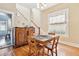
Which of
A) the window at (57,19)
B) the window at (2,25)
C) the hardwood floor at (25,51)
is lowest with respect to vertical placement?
the hardwood floor at (25,51)

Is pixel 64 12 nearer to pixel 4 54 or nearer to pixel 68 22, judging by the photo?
pixel 68 22

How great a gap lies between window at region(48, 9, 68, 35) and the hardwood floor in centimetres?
29

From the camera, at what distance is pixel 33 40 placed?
197 centimetres

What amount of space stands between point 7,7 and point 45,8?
0.73 meters

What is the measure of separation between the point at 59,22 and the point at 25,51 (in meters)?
0.87

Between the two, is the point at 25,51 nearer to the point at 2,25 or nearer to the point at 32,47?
the point at 32,47

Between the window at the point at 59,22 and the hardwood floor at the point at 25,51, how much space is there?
0.29m

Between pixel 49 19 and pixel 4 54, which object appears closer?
pixel 4 54

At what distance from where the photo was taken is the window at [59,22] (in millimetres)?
1979

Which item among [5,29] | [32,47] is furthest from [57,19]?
[5,29]

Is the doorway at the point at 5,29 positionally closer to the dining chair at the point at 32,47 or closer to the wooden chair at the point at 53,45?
the dining chair at the point at 32,47

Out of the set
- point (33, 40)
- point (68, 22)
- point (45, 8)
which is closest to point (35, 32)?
point (33, 40)

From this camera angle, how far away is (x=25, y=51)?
77.2 inches

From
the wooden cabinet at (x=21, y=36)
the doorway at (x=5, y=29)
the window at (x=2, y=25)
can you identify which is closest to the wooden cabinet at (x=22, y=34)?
the wooden cabinet at (x=21, y=36)
